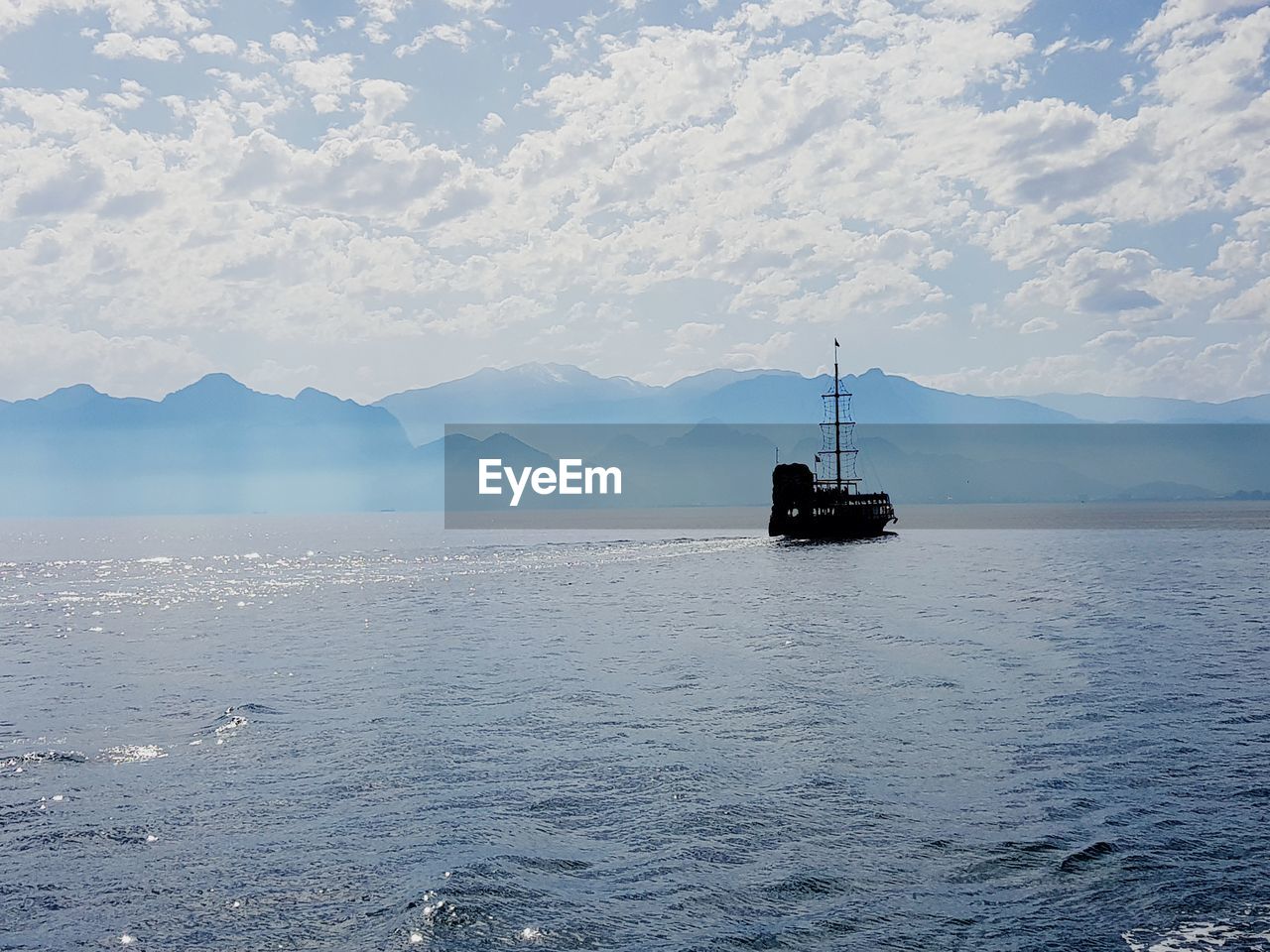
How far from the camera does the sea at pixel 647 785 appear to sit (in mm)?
14898

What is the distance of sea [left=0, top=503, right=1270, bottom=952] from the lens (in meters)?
14.9

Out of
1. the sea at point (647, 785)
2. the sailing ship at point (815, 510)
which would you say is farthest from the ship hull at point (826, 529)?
the sea at point (647, 785)

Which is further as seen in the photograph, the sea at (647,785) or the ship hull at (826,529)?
the ship hull at (826,529)

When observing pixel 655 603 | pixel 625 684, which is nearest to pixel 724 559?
pixel 655 603

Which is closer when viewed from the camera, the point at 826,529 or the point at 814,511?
the point at 826,529

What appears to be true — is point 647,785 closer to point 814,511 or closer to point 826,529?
point 826,529

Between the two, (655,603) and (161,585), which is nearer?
(655,603)

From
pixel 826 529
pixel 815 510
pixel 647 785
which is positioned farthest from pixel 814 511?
pixel 647 785

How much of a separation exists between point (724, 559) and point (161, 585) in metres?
60.4

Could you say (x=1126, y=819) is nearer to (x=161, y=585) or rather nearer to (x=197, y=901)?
(x=197, y=901)

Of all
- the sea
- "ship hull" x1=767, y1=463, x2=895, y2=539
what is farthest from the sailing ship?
the sea

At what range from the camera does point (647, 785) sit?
21.5 m

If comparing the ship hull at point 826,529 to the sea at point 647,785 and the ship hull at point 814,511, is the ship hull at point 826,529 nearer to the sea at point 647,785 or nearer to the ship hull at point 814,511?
the ship hull at point 814,511

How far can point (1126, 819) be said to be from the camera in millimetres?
18906
